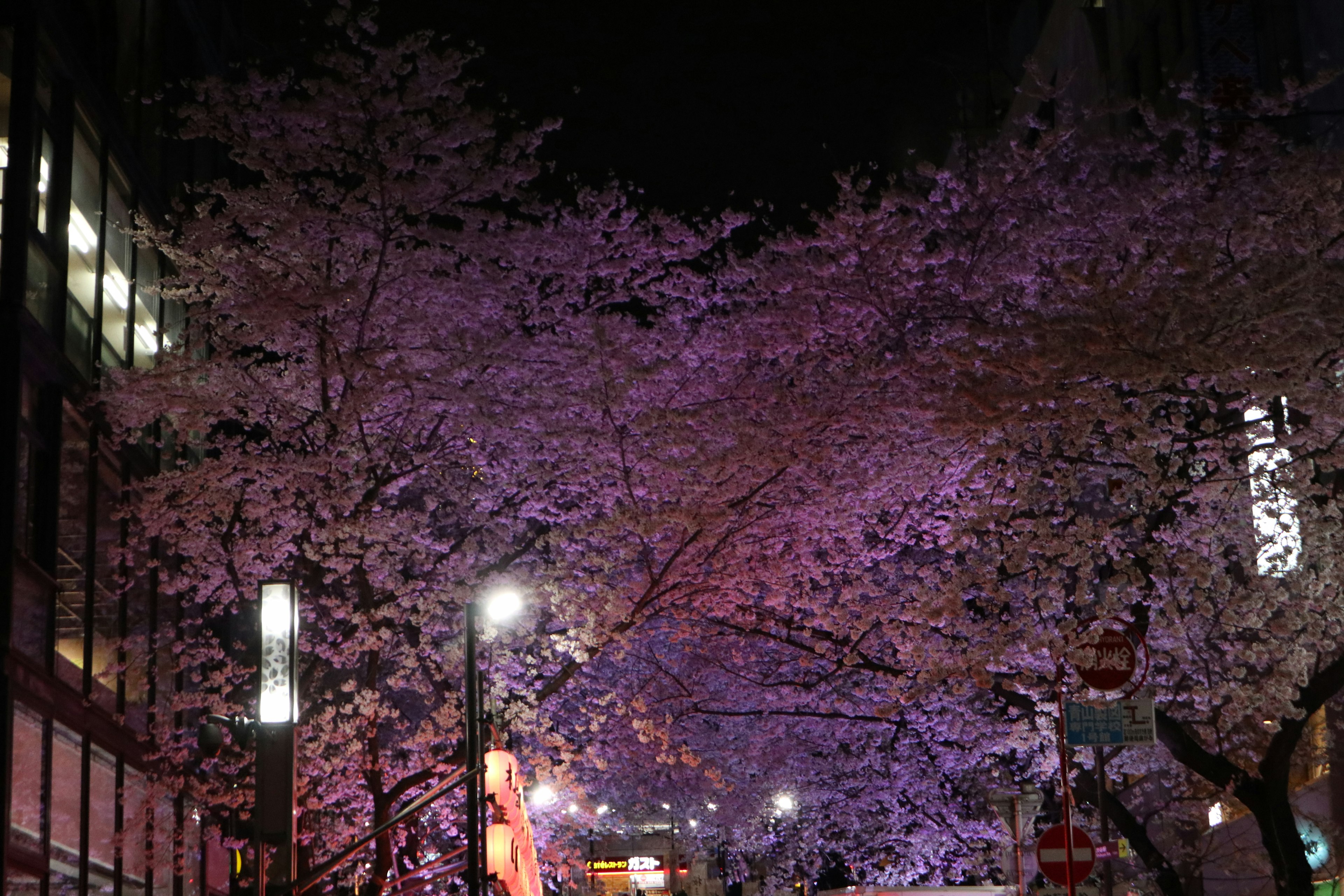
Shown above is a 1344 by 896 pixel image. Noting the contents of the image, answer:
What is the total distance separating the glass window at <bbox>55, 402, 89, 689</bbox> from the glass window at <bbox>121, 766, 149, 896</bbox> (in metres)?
2.23

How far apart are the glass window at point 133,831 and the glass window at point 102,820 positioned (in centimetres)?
18

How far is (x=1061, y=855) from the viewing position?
1421 cm

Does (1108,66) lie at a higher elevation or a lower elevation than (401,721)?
higher

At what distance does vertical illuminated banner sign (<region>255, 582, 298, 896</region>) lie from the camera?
11625 millimetres

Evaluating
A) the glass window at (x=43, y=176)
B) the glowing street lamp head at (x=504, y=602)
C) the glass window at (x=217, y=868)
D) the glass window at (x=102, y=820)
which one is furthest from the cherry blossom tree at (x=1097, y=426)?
the glass window at (x=43, y=176)

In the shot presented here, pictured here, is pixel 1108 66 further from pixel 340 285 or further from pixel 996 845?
pixel 340 285

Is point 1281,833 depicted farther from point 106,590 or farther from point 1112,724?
point 106,590

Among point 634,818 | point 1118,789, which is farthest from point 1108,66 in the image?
point 634,818

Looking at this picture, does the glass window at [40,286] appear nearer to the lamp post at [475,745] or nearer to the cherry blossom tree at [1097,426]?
the lamp post at [475,745]

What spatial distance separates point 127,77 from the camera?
19125mm

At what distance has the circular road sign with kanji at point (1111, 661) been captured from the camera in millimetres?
13602

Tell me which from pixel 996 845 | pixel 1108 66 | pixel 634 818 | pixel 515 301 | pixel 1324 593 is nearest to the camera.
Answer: pixel 1324 593

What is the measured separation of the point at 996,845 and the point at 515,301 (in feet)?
63.2

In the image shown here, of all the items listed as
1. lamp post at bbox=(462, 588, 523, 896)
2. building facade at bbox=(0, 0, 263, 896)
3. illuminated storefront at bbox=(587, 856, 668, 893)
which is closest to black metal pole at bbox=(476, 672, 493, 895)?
lamp post at bbox=(462, 588, 523, 896)
